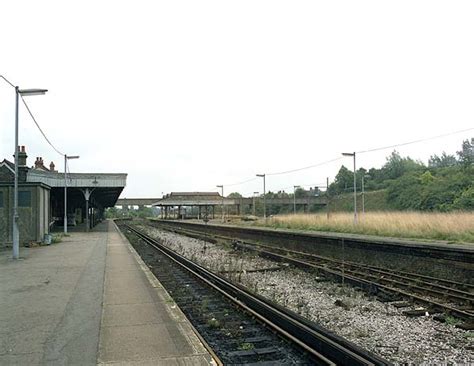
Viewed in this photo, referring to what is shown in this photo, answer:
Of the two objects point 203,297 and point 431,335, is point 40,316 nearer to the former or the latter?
point 203,297

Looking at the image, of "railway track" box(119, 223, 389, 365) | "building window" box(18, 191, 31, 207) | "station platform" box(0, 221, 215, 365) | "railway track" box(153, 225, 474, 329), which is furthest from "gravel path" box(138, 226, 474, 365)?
"building window" box(18, 191, 31, 207)

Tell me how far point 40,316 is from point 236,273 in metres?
7.21

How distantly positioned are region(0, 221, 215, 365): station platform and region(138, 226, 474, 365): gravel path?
8.05 feet

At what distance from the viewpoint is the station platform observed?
18.4 ft

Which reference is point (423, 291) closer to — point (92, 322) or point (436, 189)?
point (92, 322)

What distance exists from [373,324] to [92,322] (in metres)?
4.59

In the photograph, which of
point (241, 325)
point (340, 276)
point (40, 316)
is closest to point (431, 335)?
point (241, 325)

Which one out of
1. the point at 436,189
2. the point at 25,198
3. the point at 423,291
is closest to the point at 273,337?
the point at 423,291

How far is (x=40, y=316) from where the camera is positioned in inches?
306

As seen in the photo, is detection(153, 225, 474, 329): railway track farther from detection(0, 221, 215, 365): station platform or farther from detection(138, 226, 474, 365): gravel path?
detection(0, 221, 215, 365): station platform

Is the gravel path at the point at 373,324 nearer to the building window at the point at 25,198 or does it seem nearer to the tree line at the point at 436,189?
the building window at the point at 25,198

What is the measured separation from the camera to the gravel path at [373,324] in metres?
6.15

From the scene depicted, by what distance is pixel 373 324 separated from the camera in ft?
25.4

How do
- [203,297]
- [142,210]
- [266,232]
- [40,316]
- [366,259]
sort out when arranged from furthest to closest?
[142,210], [266,232], [366,259], [203,297], [40,316]
